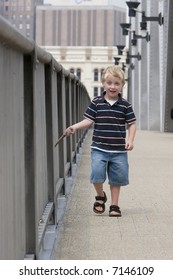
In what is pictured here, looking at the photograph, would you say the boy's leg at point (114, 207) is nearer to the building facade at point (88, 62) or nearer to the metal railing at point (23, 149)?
the metal railing at point (23, 149)

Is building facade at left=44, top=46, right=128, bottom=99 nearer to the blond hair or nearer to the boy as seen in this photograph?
the boy

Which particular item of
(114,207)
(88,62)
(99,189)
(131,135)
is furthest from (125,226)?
(88,62)

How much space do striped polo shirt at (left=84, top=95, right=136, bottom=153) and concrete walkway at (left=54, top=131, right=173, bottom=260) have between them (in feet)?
2.23

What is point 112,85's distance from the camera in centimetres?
677

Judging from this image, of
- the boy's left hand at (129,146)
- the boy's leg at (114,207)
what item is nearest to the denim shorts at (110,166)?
the boy's leg at (114,207)

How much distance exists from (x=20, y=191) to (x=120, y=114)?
273 centimetres

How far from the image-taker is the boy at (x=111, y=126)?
6.79m

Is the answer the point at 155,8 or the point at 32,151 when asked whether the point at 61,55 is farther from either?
the point at 32,151

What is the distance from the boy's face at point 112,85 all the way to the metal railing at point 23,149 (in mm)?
629

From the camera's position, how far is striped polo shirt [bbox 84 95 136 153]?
6.85 m

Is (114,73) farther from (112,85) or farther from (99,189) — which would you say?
(99,189)

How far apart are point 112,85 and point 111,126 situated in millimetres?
371

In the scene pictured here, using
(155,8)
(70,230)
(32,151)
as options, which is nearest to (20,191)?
(32,151)

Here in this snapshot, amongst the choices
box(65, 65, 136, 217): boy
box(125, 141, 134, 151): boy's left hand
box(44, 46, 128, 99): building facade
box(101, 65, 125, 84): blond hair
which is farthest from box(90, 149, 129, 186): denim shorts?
box(44, 46, 128, 99): building facade
